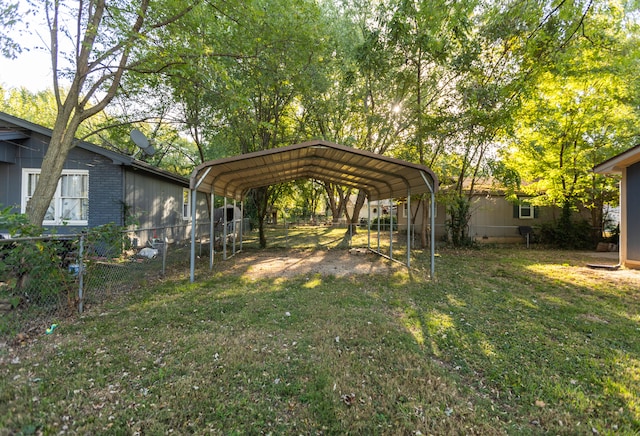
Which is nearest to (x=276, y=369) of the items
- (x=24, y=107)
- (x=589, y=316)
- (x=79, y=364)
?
(x=79, y=364)

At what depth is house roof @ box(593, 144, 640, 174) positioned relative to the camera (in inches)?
302

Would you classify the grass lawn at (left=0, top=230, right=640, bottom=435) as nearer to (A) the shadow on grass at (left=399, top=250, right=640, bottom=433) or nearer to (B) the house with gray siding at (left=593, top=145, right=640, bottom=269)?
(A) the shadow on grass at (left=399, top=250, right=640, bottom=433)

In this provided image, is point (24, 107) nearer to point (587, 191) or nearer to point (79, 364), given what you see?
point (79, 364)

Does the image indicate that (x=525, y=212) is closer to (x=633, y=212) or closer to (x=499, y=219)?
(x=499, y=219)

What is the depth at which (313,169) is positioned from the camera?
34.2 ft

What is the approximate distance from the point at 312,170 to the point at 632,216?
950 cm

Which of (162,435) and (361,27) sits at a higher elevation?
(361,27)

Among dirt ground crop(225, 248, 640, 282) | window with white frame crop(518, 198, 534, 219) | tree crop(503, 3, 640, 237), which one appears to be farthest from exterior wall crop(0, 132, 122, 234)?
window with white frame crop(518, 198, 534, 219)

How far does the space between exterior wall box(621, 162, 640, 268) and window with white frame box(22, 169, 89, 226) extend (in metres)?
16.3

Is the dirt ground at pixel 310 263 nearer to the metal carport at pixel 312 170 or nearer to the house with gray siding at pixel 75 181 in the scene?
the metal carport at pixel 312 170

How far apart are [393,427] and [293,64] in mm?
9435

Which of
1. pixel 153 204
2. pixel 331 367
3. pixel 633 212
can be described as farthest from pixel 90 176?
pixel 633 212

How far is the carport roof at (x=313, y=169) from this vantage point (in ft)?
22.1

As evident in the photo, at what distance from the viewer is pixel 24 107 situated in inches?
883
